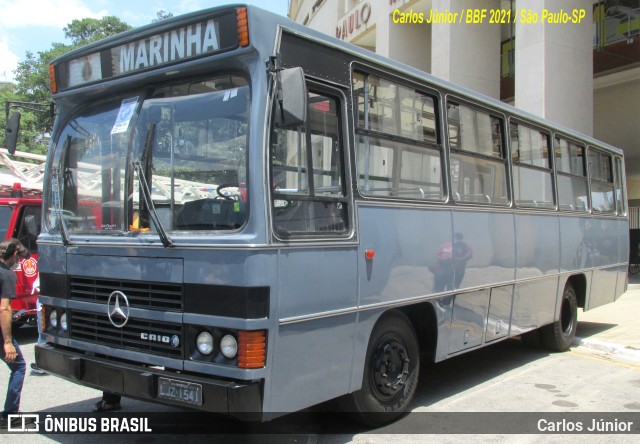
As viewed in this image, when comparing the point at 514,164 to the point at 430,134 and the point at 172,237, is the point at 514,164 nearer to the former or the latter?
the point at 430,134

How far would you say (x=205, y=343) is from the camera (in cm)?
389

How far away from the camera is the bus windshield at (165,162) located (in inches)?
158

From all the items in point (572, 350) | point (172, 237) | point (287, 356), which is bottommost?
point (572, 350)

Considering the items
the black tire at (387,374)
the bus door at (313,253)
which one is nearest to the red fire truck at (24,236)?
the black tire at (387,374)

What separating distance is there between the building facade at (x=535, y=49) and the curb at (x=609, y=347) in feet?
23.8

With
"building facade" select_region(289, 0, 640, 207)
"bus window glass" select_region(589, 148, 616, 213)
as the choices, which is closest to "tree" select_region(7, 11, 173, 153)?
"building facade" select_region(289, 0, 640, 207)

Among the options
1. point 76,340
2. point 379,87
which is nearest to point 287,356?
point 76,340

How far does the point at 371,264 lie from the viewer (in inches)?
184

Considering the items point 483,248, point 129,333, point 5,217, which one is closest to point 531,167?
point 483,248

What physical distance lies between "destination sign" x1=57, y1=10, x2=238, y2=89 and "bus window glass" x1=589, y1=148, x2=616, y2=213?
723 centimetres

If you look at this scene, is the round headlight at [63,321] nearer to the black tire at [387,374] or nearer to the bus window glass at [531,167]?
the black tire at [387,374]

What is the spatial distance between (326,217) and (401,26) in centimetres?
1851

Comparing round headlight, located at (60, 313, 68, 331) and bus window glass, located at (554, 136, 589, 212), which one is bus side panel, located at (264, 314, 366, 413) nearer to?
round headlight, located at (60, 313, 68, 331)

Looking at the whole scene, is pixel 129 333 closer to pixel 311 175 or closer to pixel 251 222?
pixel 251 222
